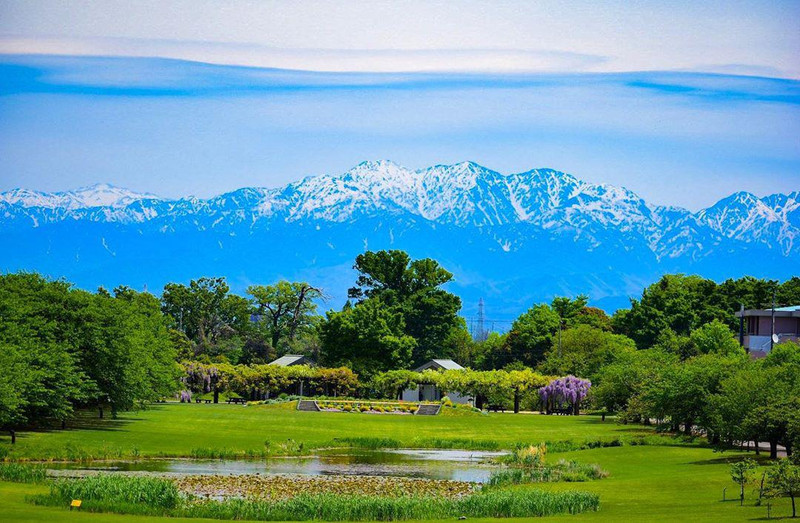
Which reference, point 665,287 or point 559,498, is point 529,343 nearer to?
point 665,287

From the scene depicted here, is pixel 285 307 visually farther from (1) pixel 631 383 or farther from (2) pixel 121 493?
(2) pixel 121 493

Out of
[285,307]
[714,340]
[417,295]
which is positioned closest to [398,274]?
[417,295]

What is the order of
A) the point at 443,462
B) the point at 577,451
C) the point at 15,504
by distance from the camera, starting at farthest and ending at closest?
the point at 577,451
the point at 443,462
the point at 15,504

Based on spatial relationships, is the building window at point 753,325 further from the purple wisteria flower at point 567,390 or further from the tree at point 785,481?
the tree at point 785,481

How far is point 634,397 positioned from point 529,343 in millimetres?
52281

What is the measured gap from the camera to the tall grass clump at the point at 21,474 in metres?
43.4

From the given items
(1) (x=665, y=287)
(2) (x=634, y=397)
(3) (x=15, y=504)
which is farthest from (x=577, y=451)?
(1) (x=665, y=287)

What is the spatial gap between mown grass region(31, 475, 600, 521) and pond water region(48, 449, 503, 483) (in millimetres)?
8630

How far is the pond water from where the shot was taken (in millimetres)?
50438

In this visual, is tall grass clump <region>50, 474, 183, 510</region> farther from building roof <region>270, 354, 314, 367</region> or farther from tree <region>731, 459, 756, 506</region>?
building roof <region>270, 354, 314, 367</region>

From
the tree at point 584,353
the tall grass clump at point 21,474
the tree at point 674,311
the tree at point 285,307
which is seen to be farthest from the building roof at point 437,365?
the tall grass clump at point 21,474

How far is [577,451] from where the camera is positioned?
65.0 m

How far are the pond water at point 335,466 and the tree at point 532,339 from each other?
238 feet

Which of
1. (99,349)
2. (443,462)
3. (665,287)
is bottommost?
(443,462)
